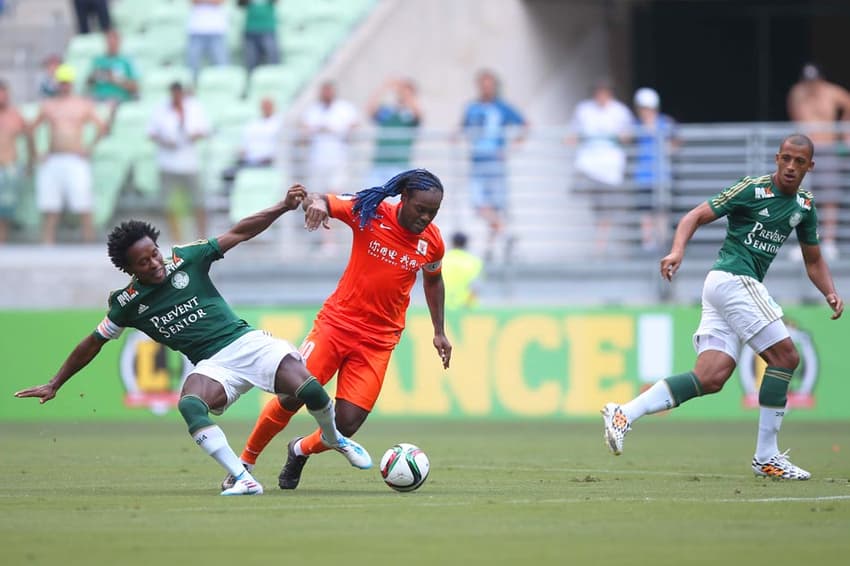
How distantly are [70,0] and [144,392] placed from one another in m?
11.6

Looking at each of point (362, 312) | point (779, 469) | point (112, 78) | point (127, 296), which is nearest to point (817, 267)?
point (779, 469)

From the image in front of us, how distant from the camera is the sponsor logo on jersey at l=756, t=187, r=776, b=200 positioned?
37.8 ft

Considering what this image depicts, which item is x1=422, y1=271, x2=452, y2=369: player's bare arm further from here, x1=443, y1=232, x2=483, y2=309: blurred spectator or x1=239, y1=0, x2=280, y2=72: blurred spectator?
x1=239, y1=0, x2=280, y2=72: blurred spectator

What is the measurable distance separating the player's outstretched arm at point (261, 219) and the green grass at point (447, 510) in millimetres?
1711

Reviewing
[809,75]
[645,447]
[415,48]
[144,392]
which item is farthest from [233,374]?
[415,48]

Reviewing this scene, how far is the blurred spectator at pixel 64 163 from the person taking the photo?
22.4 meters

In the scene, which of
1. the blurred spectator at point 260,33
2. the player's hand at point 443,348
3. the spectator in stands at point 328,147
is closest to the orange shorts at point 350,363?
the player's hand at point 443,348

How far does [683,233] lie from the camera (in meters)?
11.2

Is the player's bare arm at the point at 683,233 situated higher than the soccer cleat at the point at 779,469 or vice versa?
the player's bare arm at the point at 683,233

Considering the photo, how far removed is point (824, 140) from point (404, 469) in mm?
13449

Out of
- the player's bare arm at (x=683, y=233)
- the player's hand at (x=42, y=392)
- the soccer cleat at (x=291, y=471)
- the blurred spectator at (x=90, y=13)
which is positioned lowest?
the soccer cleat at (x=291, y=471)

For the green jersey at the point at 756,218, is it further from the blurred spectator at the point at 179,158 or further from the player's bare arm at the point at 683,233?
the blurred spectator at the point at 179,158

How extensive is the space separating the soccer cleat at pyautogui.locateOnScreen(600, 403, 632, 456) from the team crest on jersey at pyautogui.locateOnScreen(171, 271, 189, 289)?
309cm

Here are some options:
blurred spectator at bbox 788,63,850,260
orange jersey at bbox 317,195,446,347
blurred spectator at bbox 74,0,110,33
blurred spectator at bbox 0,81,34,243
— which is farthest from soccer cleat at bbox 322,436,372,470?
blurred spectator at bbox 74,0,110,33
